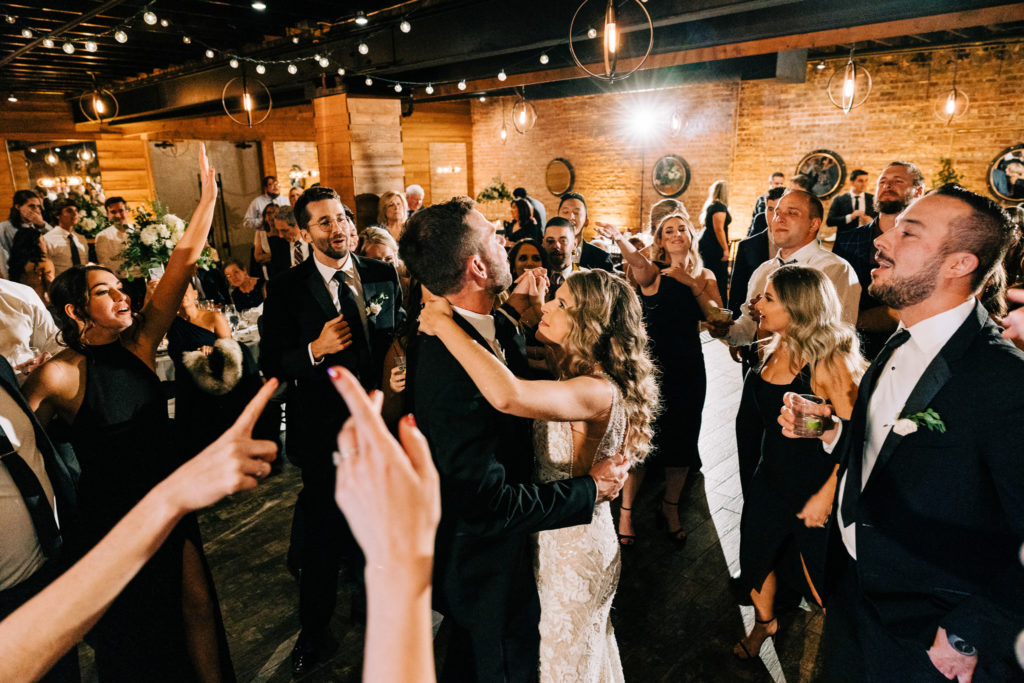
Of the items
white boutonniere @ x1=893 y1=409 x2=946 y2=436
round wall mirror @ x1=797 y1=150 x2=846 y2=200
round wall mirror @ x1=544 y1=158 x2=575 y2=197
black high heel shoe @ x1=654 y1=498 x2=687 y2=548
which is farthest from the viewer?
round wall mirror @ x1=544 y1=158 x2=575 y2=197

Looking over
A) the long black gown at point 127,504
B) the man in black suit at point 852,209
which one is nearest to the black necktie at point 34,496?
the long black gown at point 127,504

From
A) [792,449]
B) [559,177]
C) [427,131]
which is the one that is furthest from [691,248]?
[427,131]

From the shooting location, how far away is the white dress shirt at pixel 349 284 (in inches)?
100

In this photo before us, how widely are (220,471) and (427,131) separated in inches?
537

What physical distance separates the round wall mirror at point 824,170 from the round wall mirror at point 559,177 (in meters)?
4.73

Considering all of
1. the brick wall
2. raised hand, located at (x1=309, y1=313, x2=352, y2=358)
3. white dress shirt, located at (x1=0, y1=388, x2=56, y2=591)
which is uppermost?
the brick wall

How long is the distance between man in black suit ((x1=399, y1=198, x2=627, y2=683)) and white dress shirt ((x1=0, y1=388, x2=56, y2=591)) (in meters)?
1.11

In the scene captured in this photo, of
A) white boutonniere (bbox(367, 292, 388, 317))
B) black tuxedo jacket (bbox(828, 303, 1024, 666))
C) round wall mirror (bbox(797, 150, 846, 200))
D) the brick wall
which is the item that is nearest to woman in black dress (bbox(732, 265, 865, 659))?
black tuxedo jacket (bbox(828, 303, 1024, 666))

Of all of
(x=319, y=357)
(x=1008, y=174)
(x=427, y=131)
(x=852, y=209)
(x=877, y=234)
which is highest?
(x=427, y=131)

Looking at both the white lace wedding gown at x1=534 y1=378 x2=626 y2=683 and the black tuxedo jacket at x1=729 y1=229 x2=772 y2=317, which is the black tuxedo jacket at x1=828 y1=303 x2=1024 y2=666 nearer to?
the white lace wedding gown at x1=534 y1=378 x2=626 y2=683

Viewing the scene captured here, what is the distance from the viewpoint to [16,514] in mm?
1562

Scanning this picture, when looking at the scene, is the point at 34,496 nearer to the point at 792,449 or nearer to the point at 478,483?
the point at 478,483

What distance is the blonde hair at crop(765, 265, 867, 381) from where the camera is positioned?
213cm

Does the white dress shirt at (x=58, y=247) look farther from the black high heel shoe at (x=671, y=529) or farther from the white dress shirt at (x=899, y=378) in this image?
the white dress shirt at (x=899, y=378)
